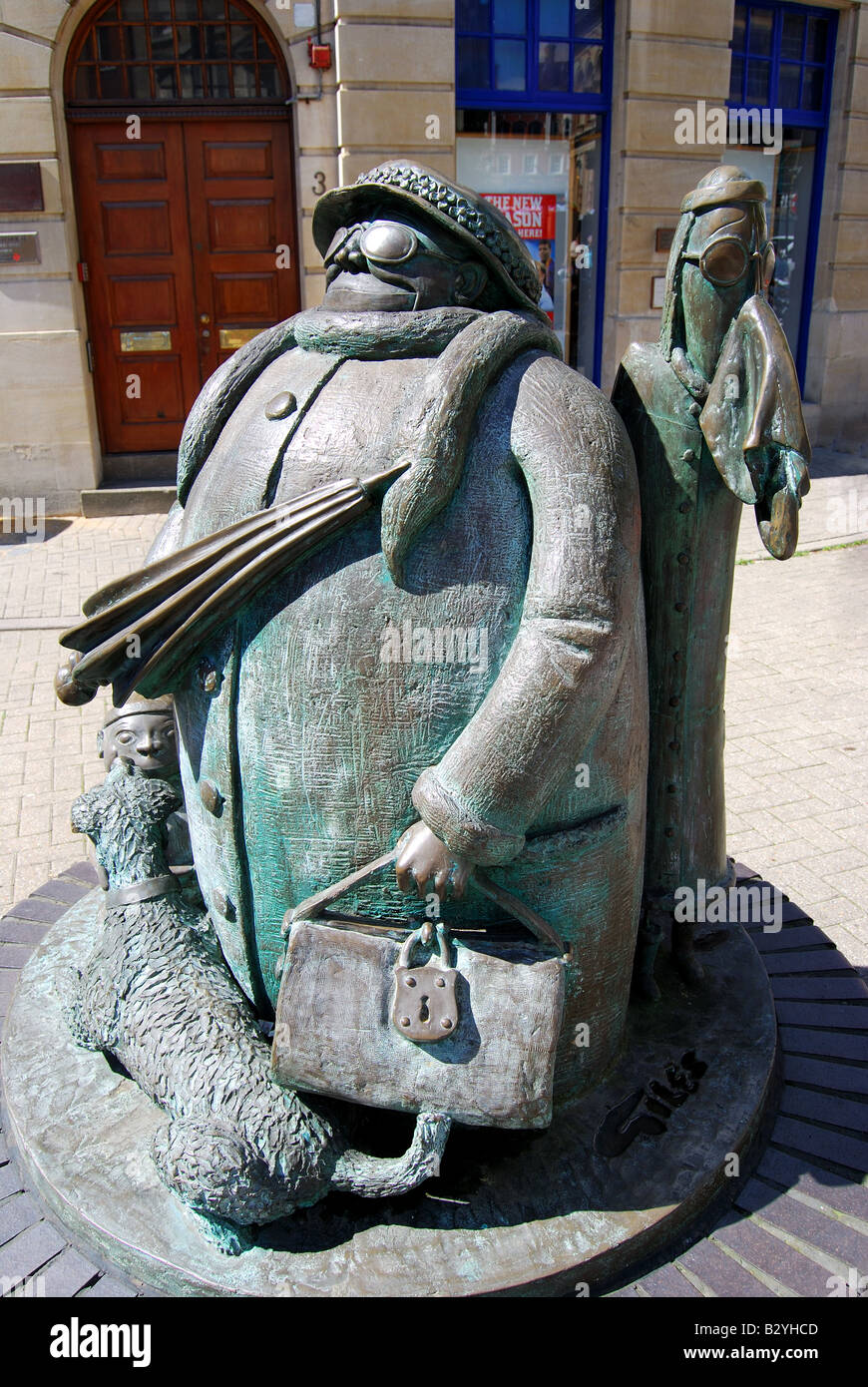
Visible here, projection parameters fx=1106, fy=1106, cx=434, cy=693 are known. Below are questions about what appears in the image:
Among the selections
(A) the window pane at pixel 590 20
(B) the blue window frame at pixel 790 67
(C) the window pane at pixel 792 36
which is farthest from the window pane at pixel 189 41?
(C) the window pane at pixel 792 36

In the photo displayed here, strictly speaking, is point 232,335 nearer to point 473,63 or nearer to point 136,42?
point 136,42

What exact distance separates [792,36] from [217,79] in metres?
5.85

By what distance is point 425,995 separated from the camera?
6.52 ft

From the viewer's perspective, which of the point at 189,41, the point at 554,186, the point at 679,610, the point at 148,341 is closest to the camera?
the point at 679,610

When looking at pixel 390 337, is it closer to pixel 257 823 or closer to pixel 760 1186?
pixel 257 823

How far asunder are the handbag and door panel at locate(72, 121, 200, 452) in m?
8.83

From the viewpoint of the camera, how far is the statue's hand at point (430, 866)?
193cm

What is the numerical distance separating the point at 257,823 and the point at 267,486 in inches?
25.6

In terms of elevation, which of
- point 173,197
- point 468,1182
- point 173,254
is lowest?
point 468,1182

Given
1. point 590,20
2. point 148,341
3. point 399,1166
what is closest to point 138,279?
point 148,341

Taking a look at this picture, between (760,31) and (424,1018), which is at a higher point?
(760,31)

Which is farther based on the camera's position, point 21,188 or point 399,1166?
point 21,188

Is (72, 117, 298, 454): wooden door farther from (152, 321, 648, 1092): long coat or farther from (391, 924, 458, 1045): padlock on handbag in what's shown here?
(391, 924, 458, 1045): padlock on handbag
